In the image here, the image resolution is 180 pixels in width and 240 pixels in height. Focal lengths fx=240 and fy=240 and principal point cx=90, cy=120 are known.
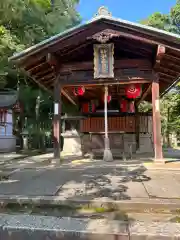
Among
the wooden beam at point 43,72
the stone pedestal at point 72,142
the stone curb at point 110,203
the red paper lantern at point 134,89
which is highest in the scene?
the wooden beam at point 43,72

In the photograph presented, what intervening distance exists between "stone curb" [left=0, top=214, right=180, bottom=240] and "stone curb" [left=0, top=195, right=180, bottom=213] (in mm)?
793

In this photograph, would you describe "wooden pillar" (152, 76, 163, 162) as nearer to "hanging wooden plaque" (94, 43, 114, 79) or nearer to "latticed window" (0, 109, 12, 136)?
"hanging wooden plaque" (94, 43, 114, 79)

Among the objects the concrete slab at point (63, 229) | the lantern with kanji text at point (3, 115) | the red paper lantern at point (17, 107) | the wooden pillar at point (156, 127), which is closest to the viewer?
the concrete slab at point (63, 229)

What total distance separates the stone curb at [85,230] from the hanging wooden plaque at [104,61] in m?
6.10

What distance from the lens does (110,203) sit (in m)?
4.18

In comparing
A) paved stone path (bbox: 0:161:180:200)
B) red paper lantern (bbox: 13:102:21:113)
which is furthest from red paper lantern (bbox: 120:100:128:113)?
red paper lantern (bbox: 13:102:21:113)

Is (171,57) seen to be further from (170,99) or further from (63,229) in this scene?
(170,99)

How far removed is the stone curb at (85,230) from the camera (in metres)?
2.89

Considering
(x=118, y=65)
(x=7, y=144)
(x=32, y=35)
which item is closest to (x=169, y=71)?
(x=118, y=65)

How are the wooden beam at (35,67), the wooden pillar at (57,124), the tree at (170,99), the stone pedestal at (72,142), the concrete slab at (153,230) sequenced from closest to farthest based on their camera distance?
the concrete slab at (153,230) < the wooden pillar at (57,124) < the wooden beam at (35,67) < the stone pedestal at (72,142) < the tree at (170,99)

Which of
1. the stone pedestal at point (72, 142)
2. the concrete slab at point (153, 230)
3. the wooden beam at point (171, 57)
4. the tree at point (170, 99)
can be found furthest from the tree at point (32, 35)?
the concrete slab at point (153, 230)

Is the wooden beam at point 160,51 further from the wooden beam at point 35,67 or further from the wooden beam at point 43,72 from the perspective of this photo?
the wooden beam at point 43,72

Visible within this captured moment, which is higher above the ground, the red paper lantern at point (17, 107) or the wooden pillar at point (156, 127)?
the red paper lantern at point (17, 107)

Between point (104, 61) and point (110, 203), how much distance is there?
18.6 feet
